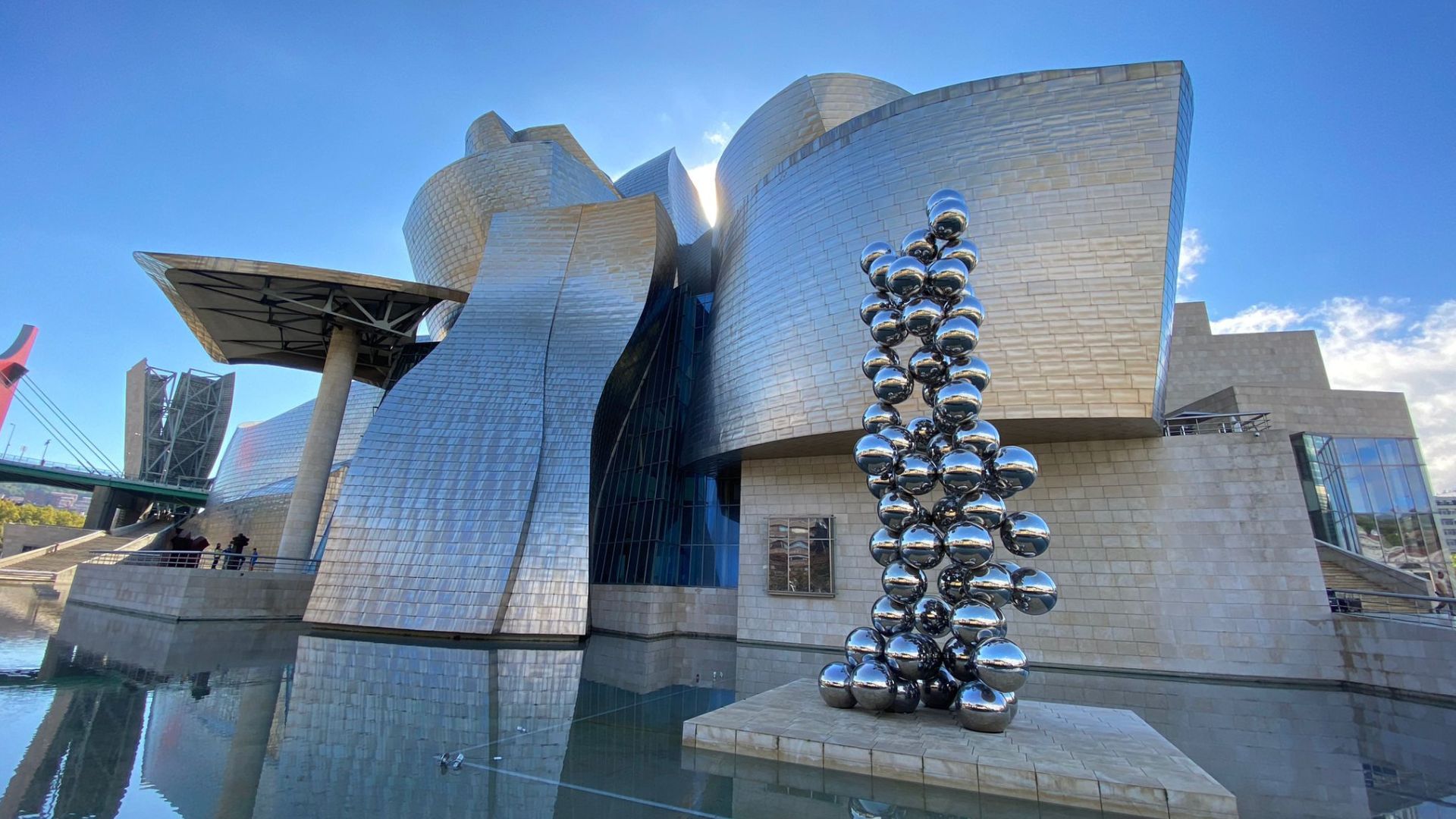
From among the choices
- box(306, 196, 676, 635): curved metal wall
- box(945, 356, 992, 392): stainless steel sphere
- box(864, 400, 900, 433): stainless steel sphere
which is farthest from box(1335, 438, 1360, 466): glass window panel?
box(306, 196, 676, 635): curved metal wall

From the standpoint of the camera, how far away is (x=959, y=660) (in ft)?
18.7

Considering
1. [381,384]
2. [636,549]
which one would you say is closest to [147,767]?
[636,549]

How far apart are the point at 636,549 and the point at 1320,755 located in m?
15.5

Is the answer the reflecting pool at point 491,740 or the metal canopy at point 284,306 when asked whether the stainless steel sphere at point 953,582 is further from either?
the metal canopy at point 284,306

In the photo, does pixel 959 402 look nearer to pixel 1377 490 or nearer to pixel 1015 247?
pixel 1015 247

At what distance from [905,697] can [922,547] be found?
4.62 ft

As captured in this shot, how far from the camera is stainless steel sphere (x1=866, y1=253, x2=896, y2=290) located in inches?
259

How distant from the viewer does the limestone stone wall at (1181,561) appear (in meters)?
11.5

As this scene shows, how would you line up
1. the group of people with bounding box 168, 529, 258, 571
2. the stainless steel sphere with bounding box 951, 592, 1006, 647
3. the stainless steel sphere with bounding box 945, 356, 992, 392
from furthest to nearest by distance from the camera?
the group of people with bounding box 168, 529, 258, 571, the stainless steel sphere with bounding box 945, 356, 992, 392, the stainless steel sphere with bounding box 951, 592, 1006, 647

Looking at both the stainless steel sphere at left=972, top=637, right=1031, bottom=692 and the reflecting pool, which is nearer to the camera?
the reflecting pool

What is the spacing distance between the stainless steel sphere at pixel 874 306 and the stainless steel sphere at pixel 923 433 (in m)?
1.26

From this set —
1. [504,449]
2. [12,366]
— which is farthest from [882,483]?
[12,366]

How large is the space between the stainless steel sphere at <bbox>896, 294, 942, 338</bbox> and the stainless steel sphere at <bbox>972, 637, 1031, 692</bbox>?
299 cm

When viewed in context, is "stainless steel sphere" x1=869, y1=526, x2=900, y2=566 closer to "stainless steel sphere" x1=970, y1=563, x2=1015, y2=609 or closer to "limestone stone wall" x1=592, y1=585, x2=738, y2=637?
"stainless steel sphere" x1=970, y1=563, x2=1015, y2=609
